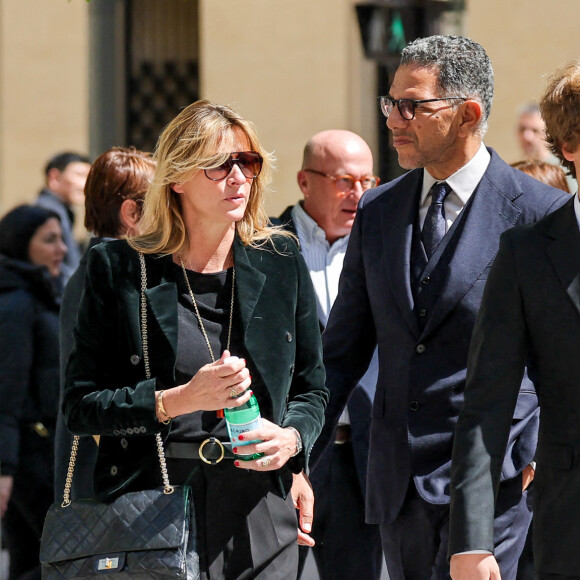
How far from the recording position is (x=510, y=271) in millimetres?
3193

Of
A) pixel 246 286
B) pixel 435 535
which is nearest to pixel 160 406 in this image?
pixel 246 286

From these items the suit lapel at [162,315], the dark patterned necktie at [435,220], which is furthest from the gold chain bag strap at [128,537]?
the dark patterned necktie at [435,220]

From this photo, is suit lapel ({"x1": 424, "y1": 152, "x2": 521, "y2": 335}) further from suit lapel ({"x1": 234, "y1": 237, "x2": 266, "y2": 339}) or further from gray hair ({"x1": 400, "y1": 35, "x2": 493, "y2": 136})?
suit lapel ({"x1": 234, "y1": 237, "x2": 266, "y2": 339})

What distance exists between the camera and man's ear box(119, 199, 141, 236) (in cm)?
505

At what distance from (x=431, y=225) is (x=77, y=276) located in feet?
4.90

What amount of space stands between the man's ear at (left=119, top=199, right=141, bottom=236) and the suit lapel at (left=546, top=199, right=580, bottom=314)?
2215 millimetres

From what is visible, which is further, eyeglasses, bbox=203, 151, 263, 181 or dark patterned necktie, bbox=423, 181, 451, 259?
dark patterned necktie, bbox=423, 181, 451, 259

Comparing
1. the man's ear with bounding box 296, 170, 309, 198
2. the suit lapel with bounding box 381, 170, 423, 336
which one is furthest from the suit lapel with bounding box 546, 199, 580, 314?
the man's ear with bounding box 296, 170, 309, 198

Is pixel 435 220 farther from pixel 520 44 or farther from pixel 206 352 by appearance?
pixel 520 44

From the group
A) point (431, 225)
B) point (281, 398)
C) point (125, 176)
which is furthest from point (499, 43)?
point (281, 398)

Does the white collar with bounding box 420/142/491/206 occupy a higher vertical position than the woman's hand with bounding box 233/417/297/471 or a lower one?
higher

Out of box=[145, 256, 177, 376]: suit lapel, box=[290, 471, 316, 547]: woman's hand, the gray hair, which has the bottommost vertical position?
box=[290, 471, 316, 547]: woman's hand

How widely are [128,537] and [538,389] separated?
119 centimetres

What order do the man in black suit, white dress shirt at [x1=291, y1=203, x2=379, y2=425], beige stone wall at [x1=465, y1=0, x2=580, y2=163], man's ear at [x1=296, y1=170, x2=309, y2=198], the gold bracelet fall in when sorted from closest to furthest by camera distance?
the man in black suit < the gold bracelet < white dress shirt at [x1=291, y1=203, x2=379, y2=425] < man's ear at [x1=296, y1=170, x2=309, y2=198] < beige stone wall at [x1=465, y1=0, x2=580, y2=163]
